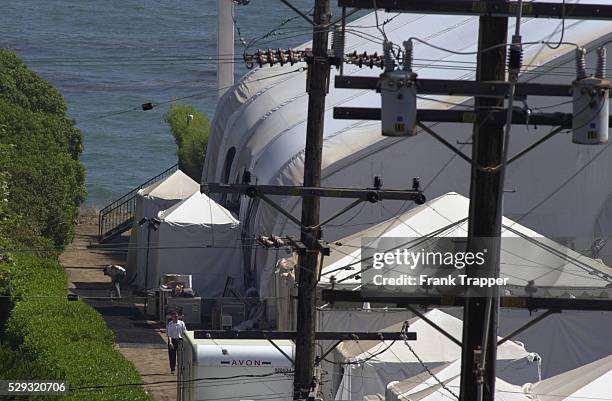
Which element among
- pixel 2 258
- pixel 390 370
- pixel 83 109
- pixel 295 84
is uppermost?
pixel 83 109

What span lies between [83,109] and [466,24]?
8779 centimetres

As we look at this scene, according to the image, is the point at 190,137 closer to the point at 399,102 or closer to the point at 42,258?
the point at 42,258

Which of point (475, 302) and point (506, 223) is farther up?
point (506, 223)

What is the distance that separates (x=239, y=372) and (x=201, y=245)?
16.6 m

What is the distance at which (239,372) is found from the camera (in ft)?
81.3

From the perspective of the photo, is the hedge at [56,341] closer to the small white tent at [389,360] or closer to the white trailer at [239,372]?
the white trailer at [239,372]

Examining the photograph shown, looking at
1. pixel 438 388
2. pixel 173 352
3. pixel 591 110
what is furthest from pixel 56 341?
pixel 591 110

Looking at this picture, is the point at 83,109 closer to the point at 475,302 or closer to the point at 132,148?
the point at 132,148

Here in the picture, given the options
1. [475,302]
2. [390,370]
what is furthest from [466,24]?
[475,302]

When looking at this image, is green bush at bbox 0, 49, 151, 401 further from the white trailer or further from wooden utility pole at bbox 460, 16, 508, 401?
wooden utility pole at bbox 460, 16, 508, 401

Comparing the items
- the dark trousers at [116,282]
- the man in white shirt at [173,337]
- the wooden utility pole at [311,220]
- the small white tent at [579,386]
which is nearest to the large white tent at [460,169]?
the dark trousers at [116,282]

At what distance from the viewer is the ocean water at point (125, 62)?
11169 cm

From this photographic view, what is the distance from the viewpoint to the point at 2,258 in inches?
1313

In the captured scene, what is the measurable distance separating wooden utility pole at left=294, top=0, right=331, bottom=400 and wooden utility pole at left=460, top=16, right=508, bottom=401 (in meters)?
6.74
